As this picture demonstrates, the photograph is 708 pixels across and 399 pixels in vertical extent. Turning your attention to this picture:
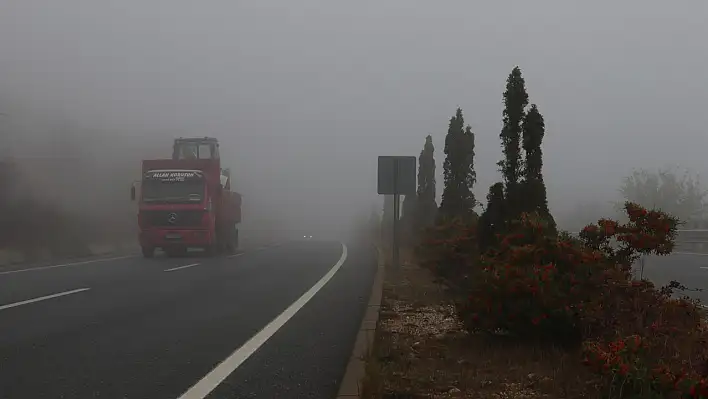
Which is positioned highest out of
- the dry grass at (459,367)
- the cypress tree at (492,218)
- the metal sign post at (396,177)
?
the metal sign post at (396,177)

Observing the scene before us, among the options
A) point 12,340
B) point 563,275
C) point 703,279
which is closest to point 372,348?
point 563,275

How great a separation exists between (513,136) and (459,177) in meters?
8.19

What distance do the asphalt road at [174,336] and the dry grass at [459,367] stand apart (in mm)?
462

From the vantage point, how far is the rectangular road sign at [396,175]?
19.0 m

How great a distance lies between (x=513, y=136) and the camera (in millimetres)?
10031

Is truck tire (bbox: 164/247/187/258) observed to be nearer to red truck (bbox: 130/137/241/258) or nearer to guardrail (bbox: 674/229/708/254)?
red truck (bbox: 130/137/241/258)

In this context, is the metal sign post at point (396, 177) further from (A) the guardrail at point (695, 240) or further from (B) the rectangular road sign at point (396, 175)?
(A) the guardrail at point (695, 240)

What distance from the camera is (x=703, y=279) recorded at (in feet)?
53.1

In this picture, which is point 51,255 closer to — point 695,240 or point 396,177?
point 396,177

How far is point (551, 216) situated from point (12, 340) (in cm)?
627

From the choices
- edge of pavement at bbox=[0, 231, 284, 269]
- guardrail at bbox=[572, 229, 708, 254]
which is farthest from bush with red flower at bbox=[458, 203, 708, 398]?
guardrail at bbox=[572, 229, 708, 254]

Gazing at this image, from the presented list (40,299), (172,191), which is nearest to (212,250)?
(172,191)

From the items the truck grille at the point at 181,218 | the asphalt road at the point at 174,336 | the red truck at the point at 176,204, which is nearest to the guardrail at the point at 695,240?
the red truck at the point at 176,204

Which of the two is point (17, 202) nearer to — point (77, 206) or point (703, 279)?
point (77, 206)
